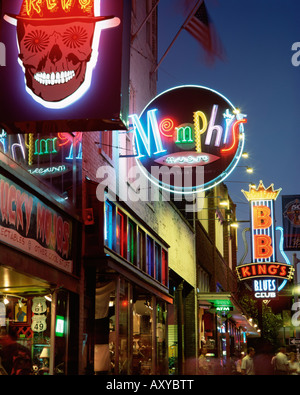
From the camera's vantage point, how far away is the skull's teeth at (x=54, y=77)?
9.76 metres

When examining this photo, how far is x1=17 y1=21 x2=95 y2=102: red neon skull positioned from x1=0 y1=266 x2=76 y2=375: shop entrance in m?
3.71

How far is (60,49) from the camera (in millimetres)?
9711

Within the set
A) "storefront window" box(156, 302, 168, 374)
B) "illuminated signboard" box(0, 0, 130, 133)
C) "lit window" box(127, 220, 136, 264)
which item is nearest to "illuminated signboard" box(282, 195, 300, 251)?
"storefront window" box(156, 302, 168, 374)

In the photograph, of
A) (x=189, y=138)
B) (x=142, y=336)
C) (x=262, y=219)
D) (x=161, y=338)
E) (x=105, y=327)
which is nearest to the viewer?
(x=105, y=327)

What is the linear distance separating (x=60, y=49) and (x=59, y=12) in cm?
64

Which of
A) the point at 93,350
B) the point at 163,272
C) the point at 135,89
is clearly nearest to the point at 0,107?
the point at 93,350

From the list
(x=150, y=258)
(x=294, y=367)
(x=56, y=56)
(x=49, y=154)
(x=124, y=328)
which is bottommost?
(x=294, y=367)

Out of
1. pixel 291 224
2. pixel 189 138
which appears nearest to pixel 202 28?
pixel 189 138

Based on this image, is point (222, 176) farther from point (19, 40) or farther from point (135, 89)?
point (19, 40)

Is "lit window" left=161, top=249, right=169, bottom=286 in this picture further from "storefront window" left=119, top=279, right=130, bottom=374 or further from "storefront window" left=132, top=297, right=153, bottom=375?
"storefront window" left=119, top=279, right=130, bottom=374

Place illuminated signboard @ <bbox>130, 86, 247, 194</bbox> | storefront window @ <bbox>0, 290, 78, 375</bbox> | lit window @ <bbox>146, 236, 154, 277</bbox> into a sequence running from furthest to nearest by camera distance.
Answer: lit window @ <bbox>146, 236, 154, 277</bbox>, illuminated signboard @ <bbox>130, 86, 247, 194</bbox>, storefront window @ <bbox>0, 290, 78, 375</bbox>

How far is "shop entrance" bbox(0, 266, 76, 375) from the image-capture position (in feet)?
38.3

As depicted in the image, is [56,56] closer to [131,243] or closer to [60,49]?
[60,49]
